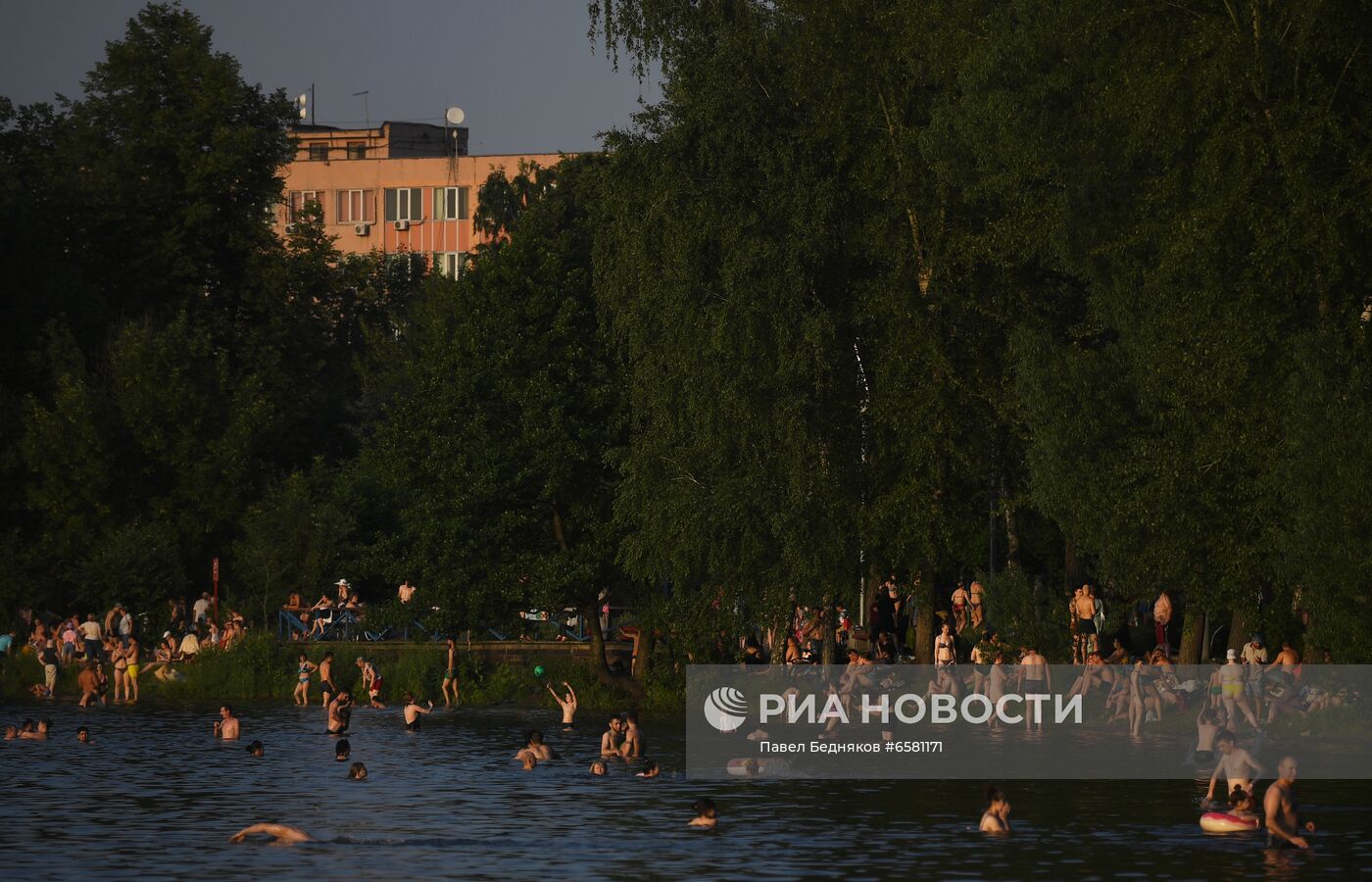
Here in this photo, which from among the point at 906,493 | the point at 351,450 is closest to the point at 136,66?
the point at 351,450

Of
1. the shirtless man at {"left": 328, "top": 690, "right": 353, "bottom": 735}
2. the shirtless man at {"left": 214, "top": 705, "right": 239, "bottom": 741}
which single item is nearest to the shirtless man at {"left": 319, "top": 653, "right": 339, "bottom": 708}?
the shirtless man at {"left": 328, "top": 690, "right": 353, "bottom": 735}

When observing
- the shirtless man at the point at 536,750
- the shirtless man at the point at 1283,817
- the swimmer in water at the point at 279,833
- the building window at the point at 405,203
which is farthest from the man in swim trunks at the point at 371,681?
the building window at the point at 405,203

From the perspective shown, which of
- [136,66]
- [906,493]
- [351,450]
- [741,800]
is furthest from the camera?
[351,450]

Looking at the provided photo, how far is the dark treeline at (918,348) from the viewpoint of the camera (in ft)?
111

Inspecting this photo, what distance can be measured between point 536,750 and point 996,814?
1180 cm

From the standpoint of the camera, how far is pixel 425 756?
123 feet

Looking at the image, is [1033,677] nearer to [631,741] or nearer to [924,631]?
[924,631]

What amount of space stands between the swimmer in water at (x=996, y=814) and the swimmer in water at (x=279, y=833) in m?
8.39

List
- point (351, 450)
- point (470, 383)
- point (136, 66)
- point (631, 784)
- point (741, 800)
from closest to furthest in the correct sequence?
1. point (741, 800)
2. point (631, 784)
3. point (470, 383)
4. point (136, 66)
5. point (351, 450)

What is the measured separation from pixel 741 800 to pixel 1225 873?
922 centimetres

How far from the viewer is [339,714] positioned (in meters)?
40.8

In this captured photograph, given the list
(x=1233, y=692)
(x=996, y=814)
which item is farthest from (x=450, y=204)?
(x=996, y=814)

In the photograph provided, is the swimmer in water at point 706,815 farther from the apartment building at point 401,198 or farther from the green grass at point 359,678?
the apartment building at point 401,198

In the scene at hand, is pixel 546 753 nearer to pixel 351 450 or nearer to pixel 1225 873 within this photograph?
pixel 1225 873
